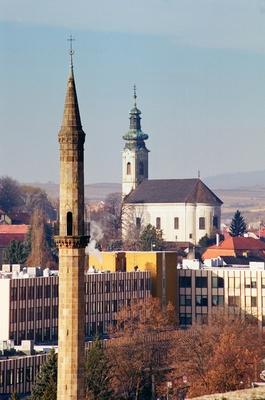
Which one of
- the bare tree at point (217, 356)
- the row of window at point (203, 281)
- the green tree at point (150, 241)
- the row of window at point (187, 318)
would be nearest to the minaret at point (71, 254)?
the bare tree at point (217, 356)

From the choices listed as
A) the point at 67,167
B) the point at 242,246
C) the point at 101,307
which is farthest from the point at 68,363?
the point at 242,246

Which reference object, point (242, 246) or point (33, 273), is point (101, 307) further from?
point (242, 246)

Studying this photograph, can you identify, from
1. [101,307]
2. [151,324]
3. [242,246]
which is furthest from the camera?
[242,246]

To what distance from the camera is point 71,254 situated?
59688 mm

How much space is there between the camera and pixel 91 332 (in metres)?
103

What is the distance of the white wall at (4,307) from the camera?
316 ft

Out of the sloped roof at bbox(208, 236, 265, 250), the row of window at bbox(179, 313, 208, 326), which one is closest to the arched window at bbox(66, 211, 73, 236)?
the row of window at bbox(179, 313, 208, 326)

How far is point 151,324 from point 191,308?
1751 centimetres

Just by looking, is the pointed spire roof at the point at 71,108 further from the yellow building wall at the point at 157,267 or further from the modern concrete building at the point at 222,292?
the modern concrete building at the point at 222,292

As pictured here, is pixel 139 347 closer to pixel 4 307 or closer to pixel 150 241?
pixel 4 307

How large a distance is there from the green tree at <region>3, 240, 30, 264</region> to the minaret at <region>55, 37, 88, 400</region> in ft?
283

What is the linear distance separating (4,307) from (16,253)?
53894 mm

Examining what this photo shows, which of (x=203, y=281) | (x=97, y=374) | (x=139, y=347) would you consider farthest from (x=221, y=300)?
(x=97, y=374)

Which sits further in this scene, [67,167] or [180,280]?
[180,280]
